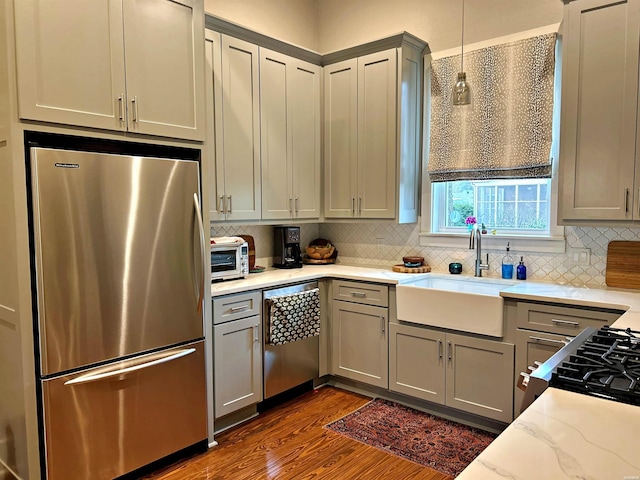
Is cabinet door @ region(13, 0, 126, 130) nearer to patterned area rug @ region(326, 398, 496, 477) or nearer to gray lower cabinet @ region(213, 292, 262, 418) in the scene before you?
gray lower cabinet @ region(213, 292, 262, 418)

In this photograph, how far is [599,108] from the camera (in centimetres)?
268

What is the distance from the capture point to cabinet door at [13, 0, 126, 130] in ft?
6.71

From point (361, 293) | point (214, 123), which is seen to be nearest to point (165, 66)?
point (214, 123)

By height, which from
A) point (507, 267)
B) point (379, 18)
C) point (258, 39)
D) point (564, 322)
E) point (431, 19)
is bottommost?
point (564, 322)

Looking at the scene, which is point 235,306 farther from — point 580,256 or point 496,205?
point 580,256

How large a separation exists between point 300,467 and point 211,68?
8.19ft

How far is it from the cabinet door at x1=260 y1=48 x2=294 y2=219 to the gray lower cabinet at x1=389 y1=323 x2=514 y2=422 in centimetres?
126

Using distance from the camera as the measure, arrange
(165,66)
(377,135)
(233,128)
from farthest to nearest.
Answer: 1. (377,135)
2. (233,128)
3. (165,66)

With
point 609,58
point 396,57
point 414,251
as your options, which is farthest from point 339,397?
point 609,58

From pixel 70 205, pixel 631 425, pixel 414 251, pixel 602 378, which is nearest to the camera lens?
pixel 631 425

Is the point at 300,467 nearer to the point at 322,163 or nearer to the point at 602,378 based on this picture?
the point at 602,378

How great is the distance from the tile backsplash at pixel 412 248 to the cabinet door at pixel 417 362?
2.31 feet

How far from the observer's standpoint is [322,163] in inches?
159

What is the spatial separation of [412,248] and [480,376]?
4.10ft
